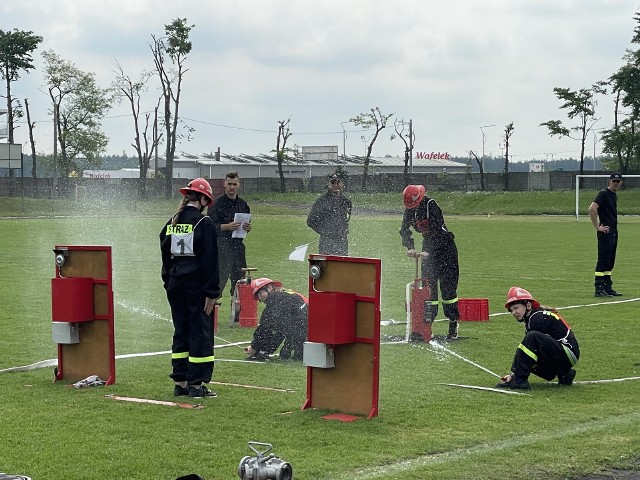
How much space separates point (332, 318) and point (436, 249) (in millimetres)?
5054

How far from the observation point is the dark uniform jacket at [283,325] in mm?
11375

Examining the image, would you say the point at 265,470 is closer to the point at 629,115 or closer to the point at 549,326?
the point at 549,326

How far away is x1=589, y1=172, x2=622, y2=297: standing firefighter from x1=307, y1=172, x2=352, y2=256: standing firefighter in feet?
16.7

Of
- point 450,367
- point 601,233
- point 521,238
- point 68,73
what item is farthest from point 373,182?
point 450,367

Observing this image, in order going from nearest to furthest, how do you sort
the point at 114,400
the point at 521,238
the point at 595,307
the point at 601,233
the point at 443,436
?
the point at 443,436, the point at 114,400, the point at 595,307, the point at 601,233, the point at 521,238

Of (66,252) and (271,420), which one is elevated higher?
(66,252)

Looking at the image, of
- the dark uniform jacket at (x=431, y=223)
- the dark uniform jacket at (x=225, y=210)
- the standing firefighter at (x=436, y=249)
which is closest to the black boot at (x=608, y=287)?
the standing firefighter at (x=436, y=249)

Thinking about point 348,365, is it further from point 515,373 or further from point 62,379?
point 62,379

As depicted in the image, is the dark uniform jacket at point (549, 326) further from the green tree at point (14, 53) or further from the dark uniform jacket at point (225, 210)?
the green tree at point (14, 53)

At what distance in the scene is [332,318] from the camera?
8.45 m

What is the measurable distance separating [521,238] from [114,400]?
2992 centimetres

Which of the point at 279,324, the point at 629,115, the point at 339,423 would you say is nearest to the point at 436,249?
the point at 279,324

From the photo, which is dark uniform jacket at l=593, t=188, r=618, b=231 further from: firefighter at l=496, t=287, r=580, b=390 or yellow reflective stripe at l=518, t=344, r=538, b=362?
yellow reflective stripe at l=518, t=344, r=538, b=362

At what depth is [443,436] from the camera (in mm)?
7809
